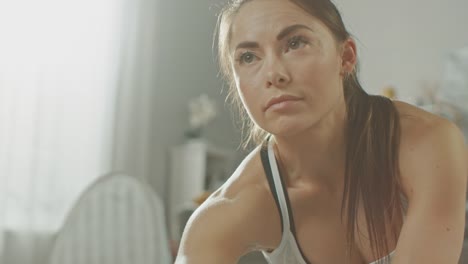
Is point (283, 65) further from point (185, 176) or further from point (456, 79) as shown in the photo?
point (185, 176)

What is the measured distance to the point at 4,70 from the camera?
2643 millimetres

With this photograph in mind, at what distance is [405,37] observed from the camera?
326cm

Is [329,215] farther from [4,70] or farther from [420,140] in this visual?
[4,70]

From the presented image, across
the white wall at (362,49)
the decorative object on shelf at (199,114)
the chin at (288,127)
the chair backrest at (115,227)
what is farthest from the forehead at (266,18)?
the decorative object on shelf at (199,114)

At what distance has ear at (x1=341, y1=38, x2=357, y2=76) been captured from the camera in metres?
0.89

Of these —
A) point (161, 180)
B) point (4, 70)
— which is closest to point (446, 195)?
point (4, 70)

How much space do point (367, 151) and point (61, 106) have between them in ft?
7.20

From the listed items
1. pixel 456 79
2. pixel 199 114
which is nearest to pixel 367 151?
pixel 456 79

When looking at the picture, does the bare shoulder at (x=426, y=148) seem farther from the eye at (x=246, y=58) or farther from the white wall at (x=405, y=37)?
the white wall at (x=405, y=37)

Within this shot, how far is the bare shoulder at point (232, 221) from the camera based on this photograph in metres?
0.85

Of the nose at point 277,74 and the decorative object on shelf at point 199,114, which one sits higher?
the nose at point 277,74

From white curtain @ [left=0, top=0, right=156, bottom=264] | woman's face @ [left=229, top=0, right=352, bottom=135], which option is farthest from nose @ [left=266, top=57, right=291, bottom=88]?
white curtain @ [left=0, top=0, right=156, bottom=264]

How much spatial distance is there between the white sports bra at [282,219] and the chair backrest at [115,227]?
1.10 meters

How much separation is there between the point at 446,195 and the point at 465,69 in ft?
7.90
